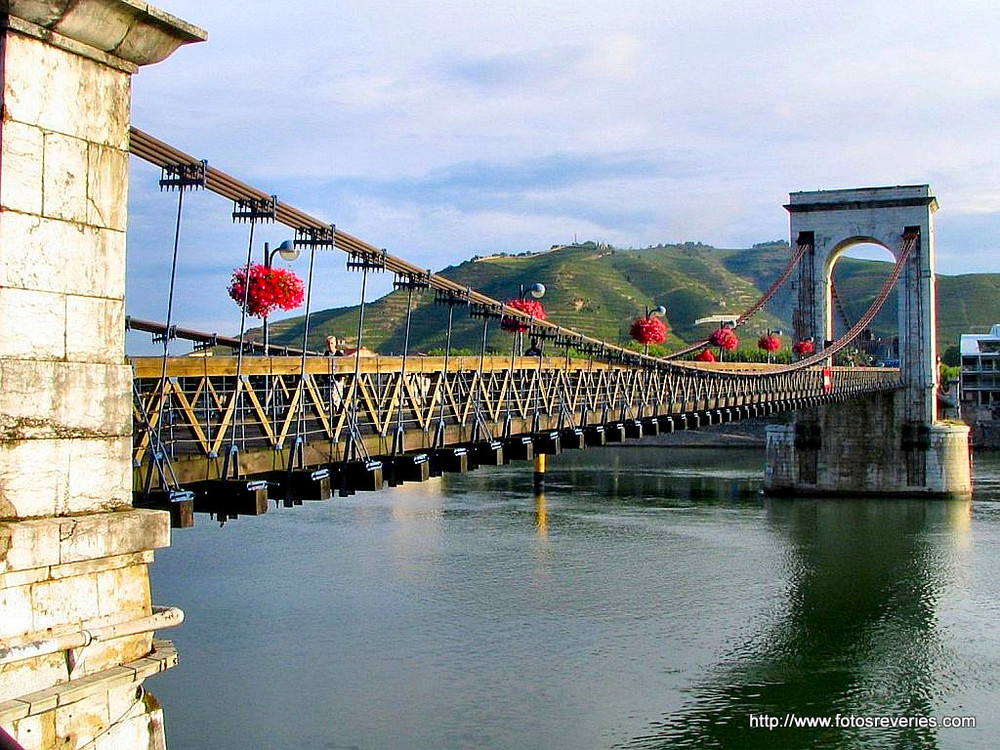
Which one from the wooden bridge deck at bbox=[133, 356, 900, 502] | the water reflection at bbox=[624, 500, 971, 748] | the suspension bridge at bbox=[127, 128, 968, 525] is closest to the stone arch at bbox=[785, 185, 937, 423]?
the water reflection at bbox=[624, 500, 971, 748]

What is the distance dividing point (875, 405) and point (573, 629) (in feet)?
124

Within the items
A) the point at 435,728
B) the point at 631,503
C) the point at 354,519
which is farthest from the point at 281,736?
the point at 631,503

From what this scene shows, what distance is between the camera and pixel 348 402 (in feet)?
56.2

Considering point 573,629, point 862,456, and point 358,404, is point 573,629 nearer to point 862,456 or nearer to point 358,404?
point 358,404

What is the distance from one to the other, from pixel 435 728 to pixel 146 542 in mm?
13279

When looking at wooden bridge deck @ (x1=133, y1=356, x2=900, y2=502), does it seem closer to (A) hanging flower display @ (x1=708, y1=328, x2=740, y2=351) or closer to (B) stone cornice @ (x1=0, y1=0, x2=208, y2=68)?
(B) stone cornice @ (x1=0, y1=0, x2=208, y2=68)

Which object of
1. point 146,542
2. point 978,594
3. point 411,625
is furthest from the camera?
point 978,594

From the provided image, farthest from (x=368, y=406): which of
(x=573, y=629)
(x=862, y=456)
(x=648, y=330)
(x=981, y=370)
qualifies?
(x=981, y=370)

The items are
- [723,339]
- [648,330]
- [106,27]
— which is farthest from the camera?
[723,339]

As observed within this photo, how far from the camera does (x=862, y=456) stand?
59.2m

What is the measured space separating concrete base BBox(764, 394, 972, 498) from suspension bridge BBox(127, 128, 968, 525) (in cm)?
1735

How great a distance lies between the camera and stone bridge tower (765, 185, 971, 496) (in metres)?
58.3

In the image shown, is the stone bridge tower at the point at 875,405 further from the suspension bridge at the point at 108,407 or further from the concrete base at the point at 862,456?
the suspension bridge at the point at 108,407

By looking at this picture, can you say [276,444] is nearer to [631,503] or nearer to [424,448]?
[424,448]
